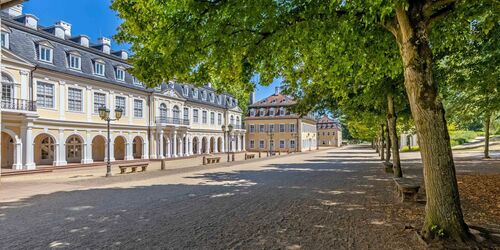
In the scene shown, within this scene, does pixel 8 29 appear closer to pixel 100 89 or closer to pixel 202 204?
pixel 100 89

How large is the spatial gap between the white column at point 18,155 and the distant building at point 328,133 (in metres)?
79.7

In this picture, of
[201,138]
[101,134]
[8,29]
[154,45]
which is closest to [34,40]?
[8,29]

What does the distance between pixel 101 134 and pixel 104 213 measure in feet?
74.0

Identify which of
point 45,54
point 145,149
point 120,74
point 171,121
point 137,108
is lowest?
point 145,149

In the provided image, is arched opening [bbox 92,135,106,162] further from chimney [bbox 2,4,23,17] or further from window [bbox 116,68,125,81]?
chimney [bbox 2,4,23,17]

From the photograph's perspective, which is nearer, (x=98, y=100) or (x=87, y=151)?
(x=87, y=151)

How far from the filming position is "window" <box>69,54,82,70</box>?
2554 centimetres

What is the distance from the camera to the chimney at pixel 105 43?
1256 inches

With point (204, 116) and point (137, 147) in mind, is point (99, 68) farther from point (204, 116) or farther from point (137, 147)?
point (204, 116)

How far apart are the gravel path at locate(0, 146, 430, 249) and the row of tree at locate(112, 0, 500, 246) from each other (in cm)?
153

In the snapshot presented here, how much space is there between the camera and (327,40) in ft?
22.4

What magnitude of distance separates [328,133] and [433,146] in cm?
8931

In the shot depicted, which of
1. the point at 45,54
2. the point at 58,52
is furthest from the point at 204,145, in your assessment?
the point at 45,54

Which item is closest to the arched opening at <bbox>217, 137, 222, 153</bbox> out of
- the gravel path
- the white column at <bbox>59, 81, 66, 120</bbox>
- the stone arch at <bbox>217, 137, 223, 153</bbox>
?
the stone arch at <bbox>217, 137, 223, 153</bbox>
